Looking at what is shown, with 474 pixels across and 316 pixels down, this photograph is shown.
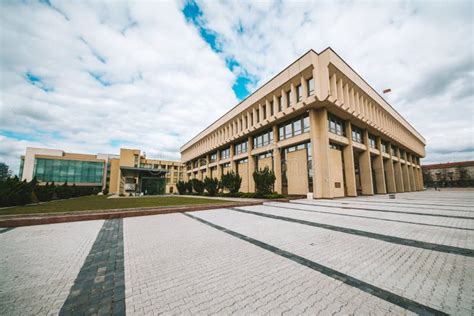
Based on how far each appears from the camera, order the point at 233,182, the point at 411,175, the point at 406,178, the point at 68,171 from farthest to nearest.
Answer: the point at 68,171, the point at 411,175, the point at 406,178, the point at 233,182

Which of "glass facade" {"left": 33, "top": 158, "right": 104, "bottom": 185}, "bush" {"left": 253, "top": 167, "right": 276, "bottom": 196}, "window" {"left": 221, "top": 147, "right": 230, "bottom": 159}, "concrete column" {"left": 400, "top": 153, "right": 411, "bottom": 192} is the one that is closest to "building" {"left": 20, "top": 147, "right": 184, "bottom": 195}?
"glass facade" {"left": 33, "top": 158, "right": 104, "bottom": 185}

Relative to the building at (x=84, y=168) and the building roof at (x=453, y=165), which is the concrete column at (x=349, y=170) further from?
the building roof at (x=453, y=165)

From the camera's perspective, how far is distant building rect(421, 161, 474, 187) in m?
64.8

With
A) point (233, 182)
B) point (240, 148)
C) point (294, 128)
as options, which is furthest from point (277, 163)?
point (240, 148)

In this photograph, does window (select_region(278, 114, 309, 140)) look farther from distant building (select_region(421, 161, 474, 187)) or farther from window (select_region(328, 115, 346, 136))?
distant building (select_region(421, 161, 474, 187))

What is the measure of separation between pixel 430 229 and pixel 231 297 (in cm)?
749

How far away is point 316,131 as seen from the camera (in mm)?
20516

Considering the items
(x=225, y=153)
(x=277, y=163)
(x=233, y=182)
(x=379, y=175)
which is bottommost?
(x=233, y=182)

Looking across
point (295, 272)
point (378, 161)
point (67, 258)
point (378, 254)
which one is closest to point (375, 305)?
point (295, 272)

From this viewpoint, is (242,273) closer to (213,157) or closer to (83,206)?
(83,206)

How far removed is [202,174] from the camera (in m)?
50.0

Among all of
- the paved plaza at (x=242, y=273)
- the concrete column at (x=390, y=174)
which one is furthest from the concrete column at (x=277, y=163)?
the concrete column at (x=390, y=174)

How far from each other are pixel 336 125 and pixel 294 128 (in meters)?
5.06

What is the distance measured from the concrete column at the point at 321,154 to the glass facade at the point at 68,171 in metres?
72.5
